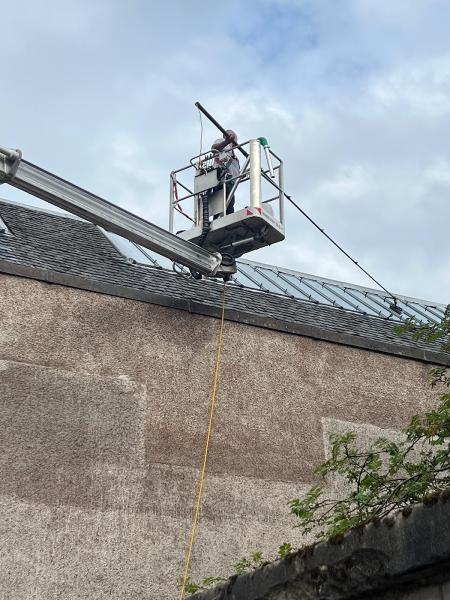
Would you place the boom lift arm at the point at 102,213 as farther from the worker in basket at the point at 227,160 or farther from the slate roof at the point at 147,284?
the worker in basket at the point at 227,160

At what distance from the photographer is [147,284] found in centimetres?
1216

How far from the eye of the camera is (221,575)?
9945 millimetres

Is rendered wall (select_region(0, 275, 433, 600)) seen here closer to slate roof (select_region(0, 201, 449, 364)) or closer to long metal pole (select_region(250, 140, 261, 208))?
slate roof (select_region(0, 201, 449, 364))

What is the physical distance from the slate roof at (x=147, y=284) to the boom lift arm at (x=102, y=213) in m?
0.51

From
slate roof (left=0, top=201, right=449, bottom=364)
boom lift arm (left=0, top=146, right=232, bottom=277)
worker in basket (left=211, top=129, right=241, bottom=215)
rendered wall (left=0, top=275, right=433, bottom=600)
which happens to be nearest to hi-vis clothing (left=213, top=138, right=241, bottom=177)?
worker in basket (left=211, top=129, right=241, bottom=215)

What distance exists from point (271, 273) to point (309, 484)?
607 cm

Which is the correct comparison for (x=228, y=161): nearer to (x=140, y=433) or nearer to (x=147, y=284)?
(x=147, y=284)

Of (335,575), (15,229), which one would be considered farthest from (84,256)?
(335,575)

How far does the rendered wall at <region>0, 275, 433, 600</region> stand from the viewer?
30.8 ft

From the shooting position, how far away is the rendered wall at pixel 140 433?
9.38 meters

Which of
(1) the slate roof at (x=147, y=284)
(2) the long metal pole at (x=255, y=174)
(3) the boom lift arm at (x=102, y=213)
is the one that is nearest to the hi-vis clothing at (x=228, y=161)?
(2) the long metal pole at (x=255, y=174)

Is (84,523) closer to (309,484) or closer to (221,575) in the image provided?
(221,575)

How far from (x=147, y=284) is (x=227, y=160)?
205cm

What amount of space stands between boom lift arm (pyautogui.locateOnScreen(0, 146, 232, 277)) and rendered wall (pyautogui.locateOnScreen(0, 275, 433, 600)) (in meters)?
0.93
